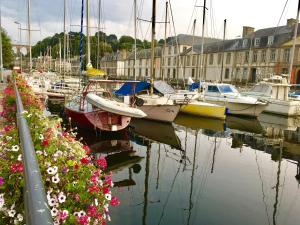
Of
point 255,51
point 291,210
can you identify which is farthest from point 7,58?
point 291,210

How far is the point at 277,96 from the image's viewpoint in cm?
2458

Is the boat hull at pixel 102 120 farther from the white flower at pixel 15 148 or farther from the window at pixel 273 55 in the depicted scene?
the window at pixel 273 55

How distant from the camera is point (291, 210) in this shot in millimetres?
7082

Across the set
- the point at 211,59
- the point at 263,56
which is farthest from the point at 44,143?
the point at 211,59

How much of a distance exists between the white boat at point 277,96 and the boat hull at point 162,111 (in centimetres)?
1064

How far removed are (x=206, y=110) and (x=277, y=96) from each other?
8.55 m

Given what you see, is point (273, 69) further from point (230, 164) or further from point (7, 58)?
point (7, 58)

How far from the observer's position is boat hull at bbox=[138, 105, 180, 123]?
669 inches

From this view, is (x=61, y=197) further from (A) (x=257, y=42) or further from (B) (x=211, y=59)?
(B) (x=211, y=59)

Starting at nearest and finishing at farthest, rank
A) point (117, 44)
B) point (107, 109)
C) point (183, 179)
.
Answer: point (183, 179) < point (107, 109) < point (117, 44)

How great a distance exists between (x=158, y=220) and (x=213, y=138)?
9179 mm

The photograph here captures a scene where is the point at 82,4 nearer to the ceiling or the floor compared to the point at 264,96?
nearer to the ceiling

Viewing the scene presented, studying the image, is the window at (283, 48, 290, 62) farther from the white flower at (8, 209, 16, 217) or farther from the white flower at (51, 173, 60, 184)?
the white flower at (8, 209, 16, 217)

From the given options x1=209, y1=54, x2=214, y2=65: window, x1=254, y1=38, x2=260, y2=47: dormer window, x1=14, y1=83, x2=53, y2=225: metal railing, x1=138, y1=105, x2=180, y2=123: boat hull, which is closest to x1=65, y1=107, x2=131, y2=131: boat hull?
x1=138, y1=105, x2=180, y2=123: boat hull
